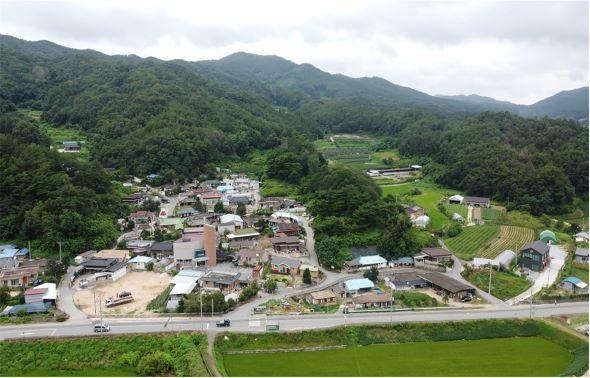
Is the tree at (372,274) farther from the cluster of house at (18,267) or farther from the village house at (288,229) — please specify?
the cluster of house at (18,267)

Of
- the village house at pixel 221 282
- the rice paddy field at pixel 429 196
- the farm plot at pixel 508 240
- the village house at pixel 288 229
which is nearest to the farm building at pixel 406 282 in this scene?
the farm plot at pixel 508 240

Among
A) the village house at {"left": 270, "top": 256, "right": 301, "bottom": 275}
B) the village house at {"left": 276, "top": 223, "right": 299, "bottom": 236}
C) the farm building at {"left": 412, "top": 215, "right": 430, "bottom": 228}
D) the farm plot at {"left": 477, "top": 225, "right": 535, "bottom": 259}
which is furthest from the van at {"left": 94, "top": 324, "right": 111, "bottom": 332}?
the farm building at {"left": 412, "top": 215, "right": 430, "bottom": 228}

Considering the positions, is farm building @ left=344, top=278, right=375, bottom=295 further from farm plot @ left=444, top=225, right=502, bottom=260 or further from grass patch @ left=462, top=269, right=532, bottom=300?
farm plot @ left=444, top=225, right=502, bottom=260

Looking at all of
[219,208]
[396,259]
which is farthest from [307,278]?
[219,208]

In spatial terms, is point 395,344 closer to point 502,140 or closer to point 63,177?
point 63,177

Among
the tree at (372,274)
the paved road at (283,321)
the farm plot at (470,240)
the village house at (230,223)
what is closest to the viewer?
the paved road at (283,321)

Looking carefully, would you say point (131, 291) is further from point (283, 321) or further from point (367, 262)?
point (367, 262)
